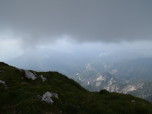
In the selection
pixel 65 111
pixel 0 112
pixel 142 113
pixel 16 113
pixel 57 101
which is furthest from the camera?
pixel 57 101

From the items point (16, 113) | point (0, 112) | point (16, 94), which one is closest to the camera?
point (16, 113)

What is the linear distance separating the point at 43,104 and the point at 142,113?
357 inches

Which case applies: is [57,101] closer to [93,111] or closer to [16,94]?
[93,111]

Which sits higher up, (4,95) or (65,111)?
(4,95)

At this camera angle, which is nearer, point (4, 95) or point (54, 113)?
point (54, 113)

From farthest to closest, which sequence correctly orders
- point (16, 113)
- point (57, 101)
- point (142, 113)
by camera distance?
point (57, 101), point (142, 113), point (16, 113)

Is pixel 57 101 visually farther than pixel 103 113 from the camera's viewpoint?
Yes

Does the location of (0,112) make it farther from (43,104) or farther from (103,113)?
(103,113)

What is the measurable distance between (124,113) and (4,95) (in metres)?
12.2

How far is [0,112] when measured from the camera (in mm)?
6105

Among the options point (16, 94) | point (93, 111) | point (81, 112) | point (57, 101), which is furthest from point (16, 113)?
point (93, 111)

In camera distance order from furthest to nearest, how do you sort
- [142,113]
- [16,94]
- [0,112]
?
[16,94], [142,113], [0,112]

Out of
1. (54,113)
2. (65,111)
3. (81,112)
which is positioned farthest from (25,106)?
(81,112)

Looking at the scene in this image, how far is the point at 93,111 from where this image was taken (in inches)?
264
